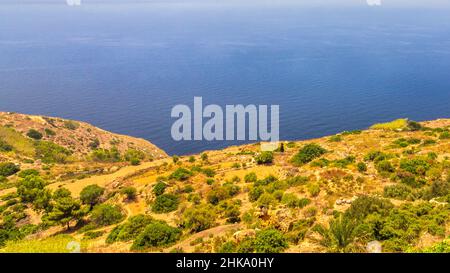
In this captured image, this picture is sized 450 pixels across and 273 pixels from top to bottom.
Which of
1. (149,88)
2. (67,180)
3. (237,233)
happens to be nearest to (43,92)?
(149,88)

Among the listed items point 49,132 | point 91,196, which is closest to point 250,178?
point 91,196

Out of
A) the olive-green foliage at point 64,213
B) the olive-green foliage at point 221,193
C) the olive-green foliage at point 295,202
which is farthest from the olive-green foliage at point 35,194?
the olive-green foliage at point 295,202

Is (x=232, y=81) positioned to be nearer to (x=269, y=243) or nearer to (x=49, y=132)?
(x=49, y=132)

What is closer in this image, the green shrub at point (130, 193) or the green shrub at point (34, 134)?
the green shrub at point (130, 193)

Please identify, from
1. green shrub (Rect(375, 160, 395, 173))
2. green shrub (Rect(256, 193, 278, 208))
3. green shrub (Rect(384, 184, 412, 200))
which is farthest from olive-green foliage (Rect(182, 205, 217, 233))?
green shrub (Rect(375, 160, 395, 173))

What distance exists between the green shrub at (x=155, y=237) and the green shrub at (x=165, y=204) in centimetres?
597

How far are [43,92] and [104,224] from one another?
4171 inches

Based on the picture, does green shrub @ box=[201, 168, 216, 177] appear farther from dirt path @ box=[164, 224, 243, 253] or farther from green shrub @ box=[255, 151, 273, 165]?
dirt path @ box=[164, 224, 243, 253]

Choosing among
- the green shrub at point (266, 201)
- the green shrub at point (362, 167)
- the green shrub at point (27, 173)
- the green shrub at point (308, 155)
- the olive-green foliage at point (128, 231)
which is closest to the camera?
the olive-green foliage at point (128, 231)

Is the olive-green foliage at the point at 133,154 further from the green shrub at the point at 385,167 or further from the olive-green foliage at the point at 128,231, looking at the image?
the green shrub at the point at 385,167

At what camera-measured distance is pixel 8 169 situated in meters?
44.3

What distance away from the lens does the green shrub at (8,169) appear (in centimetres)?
4388

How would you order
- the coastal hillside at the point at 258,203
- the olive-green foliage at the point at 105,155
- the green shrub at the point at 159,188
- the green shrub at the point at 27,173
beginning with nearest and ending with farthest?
the coastal hillside at the point at 258,203
the green shrub at the point at 159,188
the green shrub at the point at 27,173
the olive-green foliage at the point at 105,155

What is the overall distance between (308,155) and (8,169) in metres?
33.4
